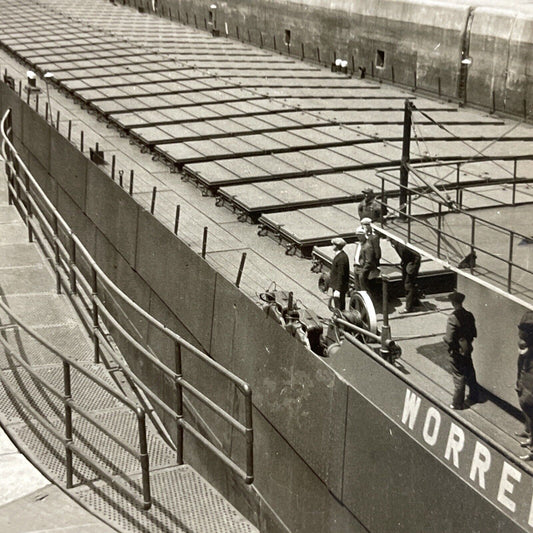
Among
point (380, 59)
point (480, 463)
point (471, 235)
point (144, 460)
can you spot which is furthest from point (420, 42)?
point (144, 460)

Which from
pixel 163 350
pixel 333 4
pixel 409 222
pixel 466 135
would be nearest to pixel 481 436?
pixel 409 222

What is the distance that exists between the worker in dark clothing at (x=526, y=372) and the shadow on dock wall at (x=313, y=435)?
107 centimetres

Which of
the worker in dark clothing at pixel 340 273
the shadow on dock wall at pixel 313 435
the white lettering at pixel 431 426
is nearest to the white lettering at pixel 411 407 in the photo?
the shadow on dock wall at pixel 313 435

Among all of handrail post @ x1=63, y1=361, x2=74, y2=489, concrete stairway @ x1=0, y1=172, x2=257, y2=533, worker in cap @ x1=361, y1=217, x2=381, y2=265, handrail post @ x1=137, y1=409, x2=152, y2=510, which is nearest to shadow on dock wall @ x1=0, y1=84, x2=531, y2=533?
concrete stairway @ x1=0, y1=172, x2=257, y2=533

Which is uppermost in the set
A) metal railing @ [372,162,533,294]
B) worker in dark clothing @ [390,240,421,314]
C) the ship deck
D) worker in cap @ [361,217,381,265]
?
metal railing @ [372,162,533,294]

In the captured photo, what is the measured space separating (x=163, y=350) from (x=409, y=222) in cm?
370

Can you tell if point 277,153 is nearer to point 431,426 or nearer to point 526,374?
point 526,374

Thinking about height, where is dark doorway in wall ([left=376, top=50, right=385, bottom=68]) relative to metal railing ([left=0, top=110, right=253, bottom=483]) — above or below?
below

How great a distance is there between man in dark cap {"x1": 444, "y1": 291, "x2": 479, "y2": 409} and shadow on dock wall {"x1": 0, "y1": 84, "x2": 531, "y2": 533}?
0.84 m

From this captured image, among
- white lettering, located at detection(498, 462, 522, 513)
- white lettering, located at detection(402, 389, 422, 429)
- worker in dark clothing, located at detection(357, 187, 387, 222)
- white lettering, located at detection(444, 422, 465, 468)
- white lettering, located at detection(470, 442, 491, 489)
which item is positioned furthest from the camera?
worker in dark clothing, located at detection(357, 187, 387, 222)

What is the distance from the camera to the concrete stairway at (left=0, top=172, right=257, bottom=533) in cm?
707

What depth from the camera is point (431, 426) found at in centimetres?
788

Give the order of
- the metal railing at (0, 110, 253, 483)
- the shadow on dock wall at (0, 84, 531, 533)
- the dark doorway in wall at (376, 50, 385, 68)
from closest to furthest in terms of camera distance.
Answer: the shadow on dock wall at (0, 84, 531, 533), the metal railing at (0, 110, 253, 483), the dark doorway in wall at (376, 50, 385, 68)

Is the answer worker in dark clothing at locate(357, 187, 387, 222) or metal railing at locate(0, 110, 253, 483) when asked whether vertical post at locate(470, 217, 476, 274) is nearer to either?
worker in dark clothing at locate(357, 187, 387, 222)
